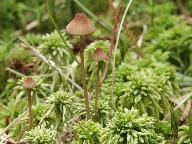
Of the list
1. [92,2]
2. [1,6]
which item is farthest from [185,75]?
[1,6]

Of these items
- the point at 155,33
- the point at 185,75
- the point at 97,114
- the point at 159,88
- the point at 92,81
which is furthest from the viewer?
the point at 155,33

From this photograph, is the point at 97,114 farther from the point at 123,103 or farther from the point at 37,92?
the point at 37,92

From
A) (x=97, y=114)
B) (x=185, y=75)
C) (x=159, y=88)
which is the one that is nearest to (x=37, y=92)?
(x=97, y=114)

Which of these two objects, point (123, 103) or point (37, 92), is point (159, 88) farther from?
point (37, 92)

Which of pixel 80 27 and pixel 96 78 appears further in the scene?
pixel 96 78

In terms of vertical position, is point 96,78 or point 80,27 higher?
point 80,27

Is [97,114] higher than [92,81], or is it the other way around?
[92,81]

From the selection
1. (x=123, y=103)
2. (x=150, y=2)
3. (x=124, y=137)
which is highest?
(x=150, y=2)

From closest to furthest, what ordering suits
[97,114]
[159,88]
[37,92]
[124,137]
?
1. [124,137]
2. [97,114]
3. [159,88]
4. [37,92]

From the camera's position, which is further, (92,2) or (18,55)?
(92,2)
